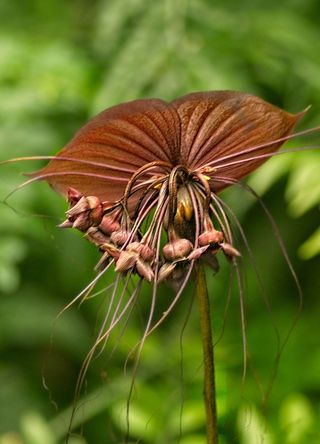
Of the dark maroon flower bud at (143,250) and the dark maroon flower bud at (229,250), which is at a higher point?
the dark maroon flower bud at (143,250)

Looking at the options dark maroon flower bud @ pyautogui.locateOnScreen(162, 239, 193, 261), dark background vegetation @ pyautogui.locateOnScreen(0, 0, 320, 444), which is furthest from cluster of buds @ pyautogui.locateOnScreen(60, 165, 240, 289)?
dark background vegetation @ pyautogui.locateOnScreen(0, 0, 320, 444)

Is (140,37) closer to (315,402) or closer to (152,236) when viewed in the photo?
(315,402)

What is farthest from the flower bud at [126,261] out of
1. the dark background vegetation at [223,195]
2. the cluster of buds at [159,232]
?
the dark background vegetation at [223,195]

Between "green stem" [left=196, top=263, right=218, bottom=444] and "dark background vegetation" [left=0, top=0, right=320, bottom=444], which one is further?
"dark background vegetation" [left=0, top=0, right=320, bottom=444]

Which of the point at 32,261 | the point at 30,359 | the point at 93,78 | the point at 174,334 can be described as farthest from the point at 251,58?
the point at 30,359

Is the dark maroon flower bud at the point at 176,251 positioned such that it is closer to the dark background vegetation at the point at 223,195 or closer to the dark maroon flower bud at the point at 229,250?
the dark maroon flower bud at the point at 229,250

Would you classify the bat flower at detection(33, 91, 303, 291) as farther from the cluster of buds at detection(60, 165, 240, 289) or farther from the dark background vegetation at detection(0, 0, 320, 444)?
the dark background vegetation at detection(0, 0, 320, 444)
